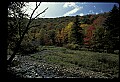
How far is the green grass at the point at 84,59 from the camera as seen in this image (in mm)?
17239

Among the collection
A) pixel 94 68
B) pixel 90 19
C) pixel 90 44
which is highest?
pixel 90 19

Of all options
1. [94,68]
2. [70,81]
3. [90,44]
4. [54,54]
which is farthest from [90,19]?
[70,81]

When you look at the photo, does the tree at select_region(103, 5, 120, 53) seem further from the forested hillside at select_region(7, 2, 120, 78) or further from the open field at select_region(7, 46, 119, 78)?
the open field at select_region(7, 46, 119, 78)

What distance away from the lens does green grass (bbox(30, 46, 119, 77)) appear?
679 inches

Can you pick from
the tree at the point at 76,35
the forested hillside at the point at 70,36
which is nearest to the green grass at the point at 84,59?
the forested hillside at the point at 70,36

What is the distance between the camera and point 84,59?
20.4 m

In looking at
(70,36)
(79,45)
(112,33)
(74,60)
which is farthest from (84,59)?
(112,33)

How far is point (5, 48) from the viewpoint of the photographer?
2484mm

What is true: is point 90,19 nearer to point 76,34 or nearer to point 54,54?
point 76,34

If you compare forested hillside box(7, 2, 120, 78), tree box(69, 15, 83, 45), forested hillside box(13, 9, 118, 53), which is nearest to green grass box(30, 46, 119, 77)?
forested hillside box(7, 2, 120, 78)

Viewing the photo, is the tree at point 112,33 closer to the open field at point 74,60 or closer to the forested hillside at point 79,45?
the forested hillside at point 79,45

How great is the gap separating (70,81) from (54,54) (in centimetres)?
1963

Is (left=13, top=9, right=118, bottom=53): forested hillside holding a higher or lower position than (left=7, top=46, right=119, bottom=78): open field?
higher

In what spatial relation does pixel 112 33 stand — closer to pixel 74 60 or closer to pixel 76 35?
pixel 76 35
